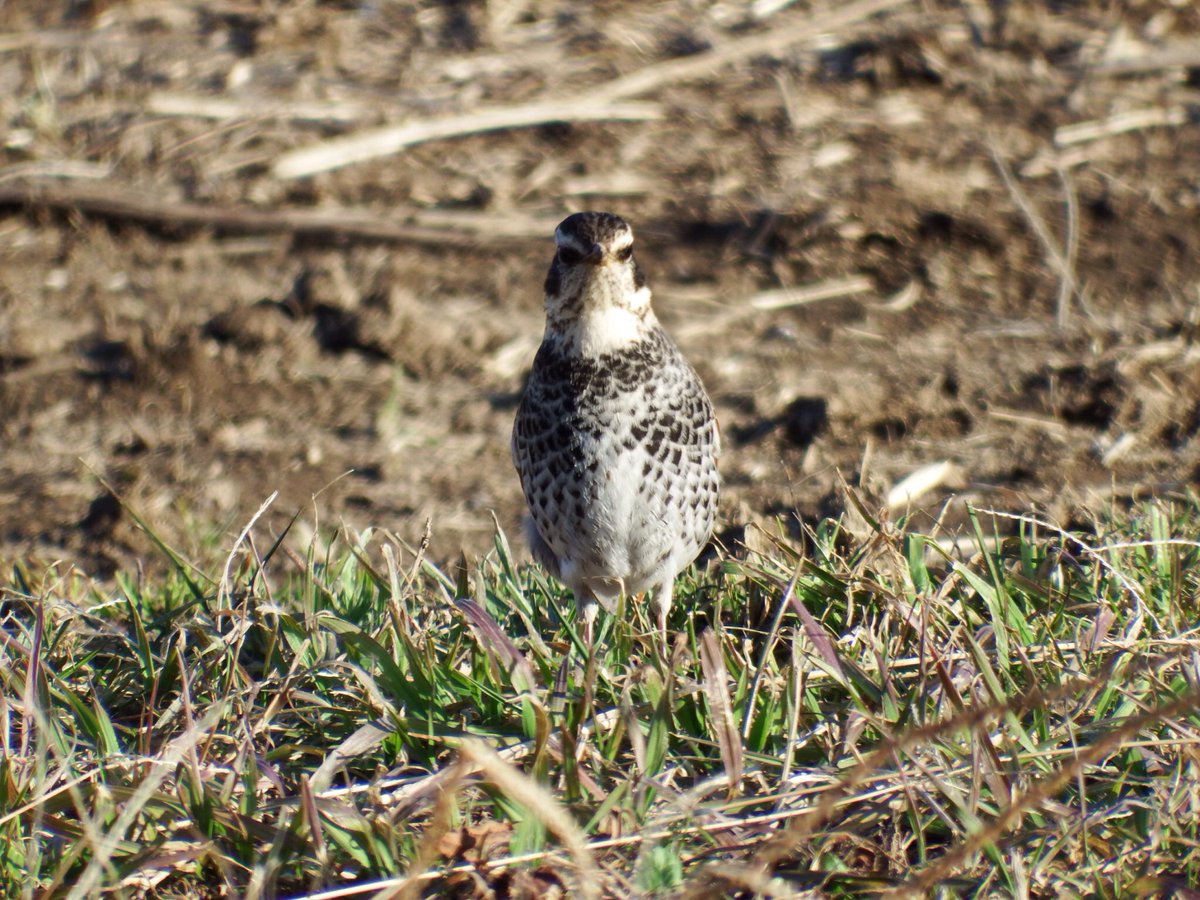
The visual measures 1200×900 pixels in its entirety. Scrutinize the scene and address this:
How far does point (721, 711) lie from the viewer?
3.23 metres

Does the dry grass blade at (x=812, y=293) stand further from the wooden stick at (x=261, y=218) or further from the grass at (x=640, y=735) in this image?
the grass at (x=640, y=735)

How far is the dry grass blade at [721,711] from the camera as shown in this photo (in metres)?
3.18

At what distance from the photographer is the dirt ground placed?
233 inches

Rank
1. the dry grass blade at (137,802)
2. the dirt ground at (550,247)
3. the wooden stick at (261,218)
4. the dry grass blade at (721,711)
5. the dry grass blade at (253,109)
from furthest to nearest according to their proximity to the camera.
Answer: the dry grass blade at (253,109)
the wooden stick at (261,218)
the dirt ground at (550,247)
the dry grass blade at (721,711)
the dry grass blade at (137,802)

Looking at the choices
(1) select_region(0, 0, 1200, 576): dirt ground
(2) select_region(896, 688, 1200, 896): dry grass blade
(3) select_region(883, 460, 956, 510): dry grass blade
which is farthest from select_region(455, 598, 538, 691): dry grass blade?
(3) select_region(883, 460, 956, 510): dry grass blade

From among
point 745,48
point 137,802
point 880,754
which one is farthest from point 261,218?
point 880,754

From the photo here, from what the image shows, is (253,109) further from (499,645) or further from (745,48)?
(499,645)

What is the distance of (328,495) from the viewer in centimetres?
596

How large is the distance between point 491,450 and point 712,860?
3.36m

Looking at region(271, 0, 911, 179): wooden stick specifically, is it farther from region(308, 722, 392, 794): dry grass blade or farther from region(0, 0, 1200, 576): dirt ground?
region(308, 722, 392, 794): dry grass blade

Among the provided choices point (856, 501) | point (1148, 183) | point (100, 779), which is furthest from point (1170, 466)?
point (100, 779)

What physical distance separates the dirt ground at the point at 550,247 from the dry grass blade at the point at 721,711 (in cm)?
148

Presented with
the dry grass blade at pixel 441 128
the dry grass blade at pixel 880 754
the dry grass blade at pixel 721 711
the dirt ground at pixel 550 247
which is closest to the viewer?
the dry grass blade at pixel 880 754

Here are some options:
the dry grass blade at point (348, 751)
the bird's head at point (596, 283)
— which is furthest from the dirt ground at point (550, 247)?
the dry grass blade at point (348, 751)
